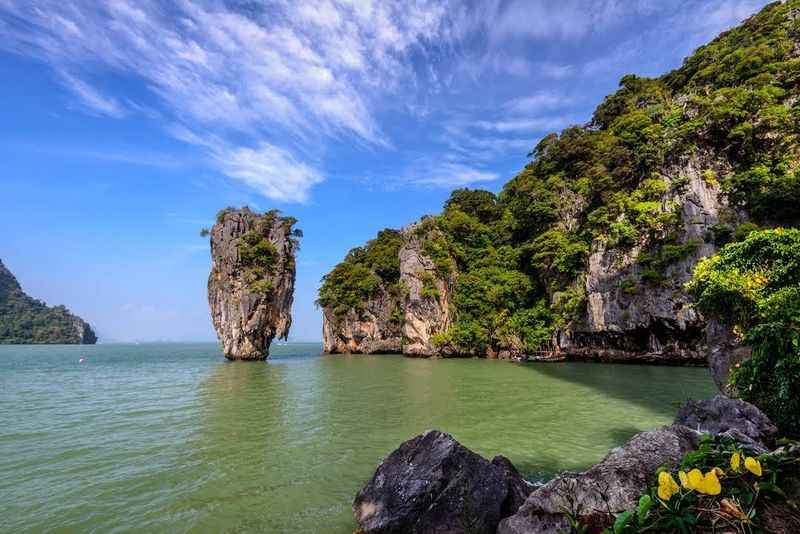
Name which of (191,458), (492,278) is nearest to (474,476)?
(191,458)

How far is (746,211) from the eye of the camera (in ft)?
65.3

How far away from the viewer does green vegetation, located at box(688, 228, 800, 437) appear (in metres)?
5.61

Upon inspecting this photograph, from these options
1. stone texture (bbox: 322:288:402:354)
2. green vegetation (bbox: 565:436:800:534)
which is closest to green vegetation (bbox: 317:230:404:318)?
stone texture (bbox: 322:288:402:354)

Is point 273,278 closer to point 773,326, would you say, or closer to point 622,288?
point 622,288

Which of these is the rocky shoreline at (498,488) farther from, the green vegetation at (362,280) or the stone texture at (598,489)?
the green vegetation at (362,280)

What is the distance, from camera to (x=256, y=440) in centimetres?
842

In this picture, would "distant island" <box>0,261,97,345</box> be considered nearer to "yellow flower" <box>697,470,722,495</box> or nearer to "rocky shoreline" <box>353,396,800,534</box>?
"rocky shoreline" <box>353,396,800,534</box>

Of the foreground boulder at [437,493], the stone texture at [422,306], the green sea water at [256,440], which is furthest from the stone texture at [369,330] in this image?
the foreground boulder at [437,493]

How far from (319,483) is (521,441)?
176 inches

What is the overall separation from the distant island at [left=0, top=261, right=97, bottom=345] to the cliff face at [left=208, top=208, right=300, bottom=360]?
317ft

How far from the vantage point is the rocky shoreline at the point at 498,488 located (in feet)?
10.1

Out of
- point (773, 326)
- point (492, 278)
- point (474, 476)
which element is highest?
point (492, 278)

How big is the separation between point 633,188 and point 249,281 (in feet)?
110

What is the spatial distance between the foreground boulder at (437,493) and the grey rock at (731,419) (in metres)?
3.50
